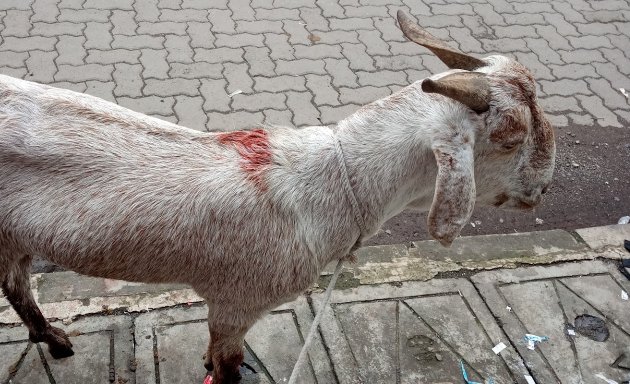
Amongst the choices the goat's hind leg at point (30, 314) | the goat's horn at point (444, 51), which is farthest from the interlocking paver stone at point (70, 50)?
the goat's horn at point (444, 51)

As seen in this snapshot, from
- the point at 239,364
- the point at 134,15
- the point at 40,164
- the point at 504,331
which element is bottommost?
the point at 504,331

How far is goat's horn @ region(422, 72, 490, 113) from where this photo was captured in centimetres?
207

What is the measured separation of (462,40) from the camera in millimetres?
6465

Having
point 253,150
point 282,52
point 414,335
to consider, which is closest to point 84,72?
point 282,52

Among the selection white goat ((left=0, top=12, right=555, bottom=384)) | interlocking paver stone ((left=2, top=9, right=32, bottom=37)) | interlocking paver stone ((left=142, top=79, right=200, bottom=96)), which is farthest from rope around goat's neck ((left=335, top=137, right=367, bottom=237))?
interlocking paver stone ((left=2, top=9, right=32, bottom=37))

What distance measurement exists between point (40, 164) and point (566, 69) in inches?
215

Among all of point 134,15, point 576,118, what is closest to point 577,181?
point 576,118

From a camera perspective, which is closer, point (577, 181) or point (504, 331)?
point (504, 331)

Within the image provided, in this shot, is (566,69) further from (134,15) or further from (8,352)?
(8,352)

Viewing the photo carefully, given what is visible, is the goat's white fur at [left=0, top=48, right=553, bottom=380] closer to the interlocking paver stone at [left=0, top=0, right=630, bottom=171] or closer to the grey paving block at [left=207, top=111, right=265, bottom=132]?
the grey paving block at [left=207, top=111, right=265, bottom=132]

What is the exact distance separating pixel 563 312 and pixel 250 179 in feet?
7.75

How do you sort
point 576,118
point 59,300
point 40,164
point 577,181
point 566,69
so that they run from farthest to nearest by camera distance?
point 566,69, point 576,118, point 577,181, point 59,300, point 40,164

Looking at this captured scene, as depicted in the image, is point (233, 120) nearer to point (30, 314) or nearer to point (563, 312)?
point (30, 314)

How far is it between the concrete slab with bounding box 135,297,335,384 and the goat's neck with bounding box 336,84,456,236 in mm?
1186
